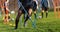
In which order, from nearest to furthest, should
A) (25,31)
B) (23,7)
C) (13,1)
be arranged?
(25,31) → (23,7) → (13,1)

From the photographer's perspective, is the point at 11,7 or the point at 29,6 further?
the point at 11,7

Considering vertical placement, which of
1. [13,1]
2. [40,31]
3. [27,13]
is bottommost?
[40,31]

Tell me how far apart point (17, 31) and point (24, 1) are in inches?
48.0

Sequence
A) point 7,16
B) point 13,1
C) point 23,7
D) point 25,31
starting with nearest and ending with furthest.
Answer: point 25,31 → point 23,7 → point 7,16 → point 13,1

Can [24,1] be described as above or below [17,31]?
above

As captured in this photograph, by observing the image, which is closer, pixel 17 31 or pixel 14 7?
pixel 17 31

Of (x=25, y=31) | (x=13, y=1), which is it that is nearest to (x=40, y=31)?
(x=25, y=31)

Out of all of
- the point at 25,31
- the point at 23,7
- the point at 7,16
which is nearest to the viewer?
the point at 25,31

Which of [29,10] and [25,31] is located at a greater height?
[29,10]

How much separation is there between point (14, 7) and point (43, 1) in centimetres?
1070

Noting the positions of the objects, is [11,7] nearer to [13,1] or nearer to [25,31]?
[13,1]

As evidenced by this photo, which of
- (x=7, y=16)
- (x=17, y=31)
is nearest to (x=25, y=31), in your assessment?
(x=17, y=31)

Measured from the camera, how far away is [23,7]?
8.81m

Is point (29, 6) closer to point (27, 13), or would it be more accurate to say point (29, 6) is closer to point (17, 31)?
point (27, 13)
